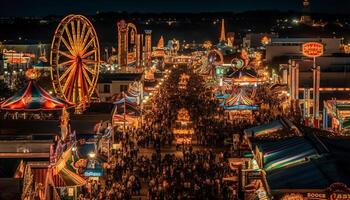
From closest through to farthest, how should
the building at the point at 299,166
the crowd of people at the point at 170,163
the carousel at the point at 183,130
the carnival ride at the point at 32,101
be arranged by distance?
the building at the point at 299,166 < the crowd of people at the point at 170,163 < the carnival ride at the point at 32,101 < the carousel at the point at 183,130

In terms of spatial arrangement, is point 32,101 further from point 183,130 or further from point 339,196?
point 339,196

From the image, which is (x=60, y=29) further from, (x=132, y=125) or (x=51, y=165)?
(x=51, y=165)

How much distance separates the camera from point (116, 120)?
3497cm

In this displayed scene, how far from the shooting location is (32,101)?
24.6 meters

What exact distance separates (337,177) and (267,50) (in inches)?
2360

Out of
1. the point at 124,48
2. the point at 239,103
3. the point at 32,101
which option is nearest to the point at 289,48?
the point at 124,48

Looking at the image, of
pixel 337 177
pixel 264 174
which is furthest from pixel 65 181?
pixel 337 177

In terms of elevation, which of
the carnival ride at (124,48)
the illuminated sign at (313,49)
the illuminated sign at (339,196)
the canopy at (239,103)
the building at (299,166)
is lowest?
the illuminated sign at (339,196)

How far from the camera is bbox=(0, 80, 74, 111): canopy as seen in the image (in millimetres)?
24578

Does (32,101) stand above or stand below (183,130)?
above

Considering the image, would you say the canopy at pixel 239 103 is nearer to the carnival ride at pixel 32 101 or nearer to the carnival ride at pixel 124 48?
the carnival ride at pixel 32 101

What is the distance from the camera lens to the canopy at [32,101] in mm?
24578

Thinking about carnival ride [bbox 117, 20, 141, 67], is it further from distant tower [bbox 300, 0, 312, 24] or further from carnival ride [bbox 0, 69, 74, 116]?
distant tower [bbox 300, 0, 312, 24]

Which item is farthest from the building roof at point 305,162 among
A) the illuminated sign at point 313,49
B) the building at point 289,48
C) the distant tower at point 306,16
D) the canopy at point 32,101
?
the distant tower at point 306,16
